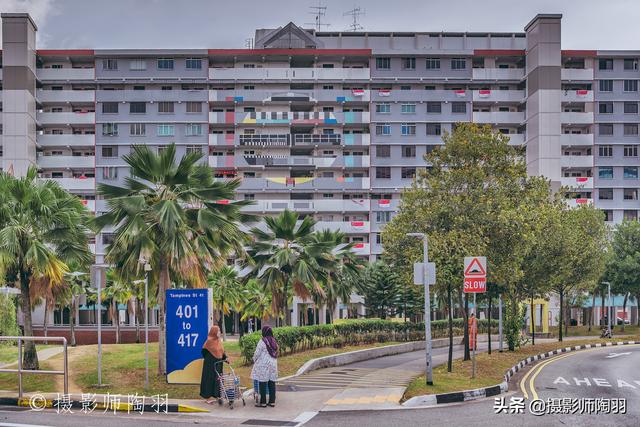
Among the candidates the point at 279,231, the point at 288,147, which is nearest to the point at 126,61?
the point at 288,147

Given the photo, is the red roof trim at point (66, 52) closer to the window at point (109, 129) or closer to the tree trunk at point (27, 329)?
the window at point (109, 129)

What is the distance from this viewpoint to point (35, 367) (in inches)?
883

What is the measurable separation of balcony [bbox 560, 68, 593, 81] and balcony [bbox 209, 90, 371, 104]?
2128cm

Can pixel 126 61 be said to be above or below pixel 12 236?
above

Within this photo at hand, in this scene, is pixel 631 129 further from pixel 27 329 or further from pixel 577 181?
pixel 27 329

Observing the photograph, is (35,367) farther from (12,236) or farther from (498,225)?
(498,225)

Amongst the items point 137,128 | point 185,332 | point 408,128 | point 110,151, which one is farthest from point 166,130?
point 185,332

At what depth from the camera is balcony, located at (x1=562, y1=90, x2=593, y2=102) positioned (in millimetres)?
78500

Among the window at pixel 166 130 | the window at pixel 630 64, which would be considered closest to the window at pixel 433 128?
the window at pixel 630 64

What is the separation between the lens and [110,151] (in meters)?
76.1

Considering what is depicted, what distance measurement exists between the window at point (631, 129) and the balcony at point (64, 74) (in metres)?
55.8

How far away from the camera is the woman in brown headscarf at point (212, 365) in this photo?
57.4 ft

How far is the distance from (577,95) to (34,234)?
67.4 metres

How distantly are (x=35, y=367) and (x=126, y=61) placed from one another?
58415 mm
